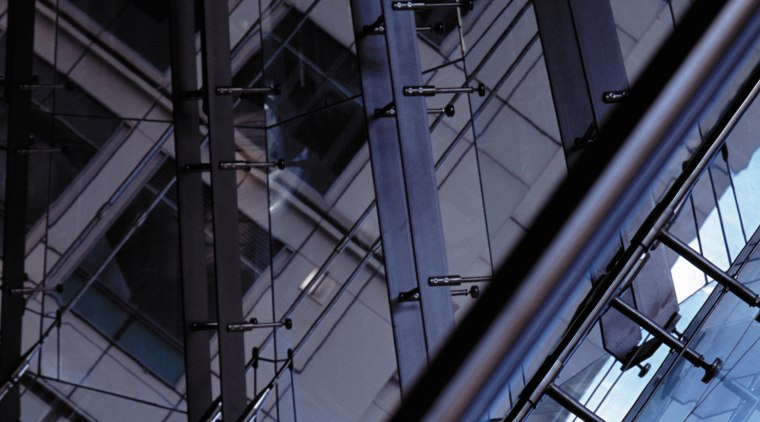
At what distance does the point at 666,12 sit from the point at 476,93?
2.14ft

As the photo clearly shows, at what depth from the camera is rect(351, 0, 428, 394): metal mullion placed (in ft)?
10.7

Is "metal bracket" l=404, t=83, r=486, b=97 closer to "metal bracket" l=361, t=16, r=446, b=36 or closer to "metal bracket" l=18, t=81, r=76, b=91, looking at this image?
"metal bracket" l=361, t=16, r=446, b=36

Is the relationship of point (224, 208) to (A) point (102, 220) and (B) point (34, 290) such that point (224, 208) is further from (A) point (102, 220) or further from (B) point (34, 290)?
(B) point (34, 290)

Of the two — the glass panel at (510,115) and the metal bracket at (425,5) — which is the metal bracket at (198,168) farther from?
the glass panel at (510,115)

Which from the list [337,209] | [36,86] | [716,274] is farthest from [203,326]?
[716,274]

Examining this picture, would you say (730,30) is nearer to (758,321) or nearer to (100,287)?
(758,321)

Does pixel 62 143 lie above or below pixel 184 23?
below

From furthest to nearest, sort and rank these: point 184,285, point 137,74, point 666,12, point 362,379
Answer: point 137,74
point 184,285
point 362,379
point 666,12

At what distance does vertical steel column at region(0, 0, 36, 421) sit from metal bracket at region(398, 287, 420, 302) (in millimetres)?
2299

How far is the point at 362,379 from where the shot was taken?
3.42m

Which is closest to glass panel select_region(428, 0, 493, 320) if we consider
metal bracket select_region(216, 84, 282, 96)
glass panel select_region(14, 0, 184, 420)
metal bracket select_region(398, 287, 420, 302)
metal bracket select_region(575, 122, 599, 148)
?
metal bracket select_region(398, 287, 420, 302)

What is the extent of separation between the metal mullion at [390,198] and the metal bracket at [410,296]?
2 cm

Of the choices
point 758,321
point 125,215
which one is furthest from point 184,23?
point 758,321

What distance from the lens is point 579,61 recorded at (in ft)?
9.71
